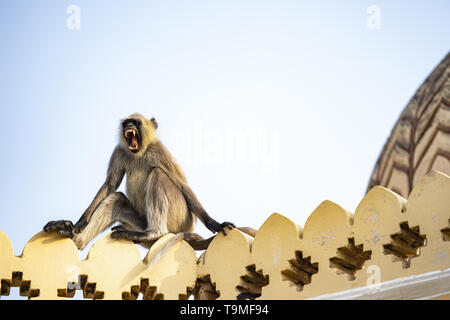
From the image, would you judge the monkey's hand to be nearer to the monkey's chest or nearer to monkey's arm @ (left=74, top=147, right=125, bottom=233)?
the monkey's chest

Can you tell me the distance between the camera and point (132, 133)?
827 cm

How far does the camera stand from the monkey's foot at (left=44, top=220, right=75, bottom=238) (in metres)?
6.40

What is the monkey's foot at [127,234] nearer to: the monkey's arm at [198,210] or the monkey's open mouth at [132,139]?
the monkey's arm at [198,210]

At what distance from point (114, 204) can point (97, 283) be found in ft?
3.98

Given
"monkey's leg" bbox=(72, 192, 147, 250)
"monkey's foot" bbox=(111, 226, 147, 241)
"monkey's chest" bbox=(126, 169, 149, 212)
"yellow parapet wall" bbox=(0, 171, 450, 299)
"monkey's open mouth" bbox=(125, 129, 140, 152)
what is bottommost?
"yellow parapet wall" bbox=(0, 171, 450, 299)

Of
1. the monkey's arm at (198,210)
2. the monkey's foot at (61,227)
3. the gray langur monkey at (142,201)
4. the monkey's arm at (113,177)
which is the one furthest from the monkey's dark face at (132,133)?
the monkey's foot at (61,227)

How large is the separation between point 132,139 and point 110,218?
1.13 metres

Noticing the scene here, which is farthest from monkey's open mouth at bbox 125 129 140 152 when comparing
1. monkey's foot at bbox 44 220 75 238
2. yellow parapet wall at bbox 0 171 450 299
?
monkey's foot at bbox 44 220 75 238

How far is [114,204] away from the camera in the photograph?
7.40 m

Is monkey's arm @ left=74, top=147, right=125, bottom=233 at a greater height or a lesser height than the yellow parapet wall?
greater

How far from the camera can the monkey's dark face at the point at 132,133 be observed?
26.6 feet
